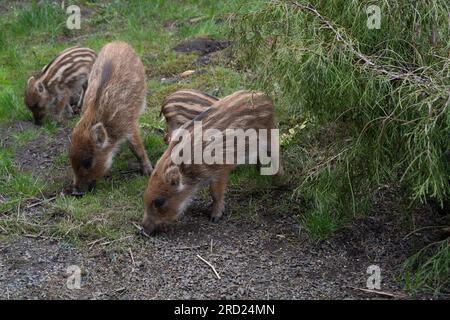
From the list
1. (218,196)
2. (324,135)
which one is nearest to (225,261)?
(218,196)

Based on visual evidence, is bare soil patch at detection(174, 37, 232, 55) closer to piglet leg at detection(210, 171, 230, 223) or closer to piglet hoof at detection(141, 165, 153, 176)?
piglet hoof at detection(141, 165, 153, 176)

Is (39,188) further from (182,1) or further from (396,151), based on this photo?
(182,1)

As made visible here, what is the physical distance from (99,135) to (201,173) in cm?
107

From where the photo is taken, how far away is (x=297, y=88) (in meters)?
5.30

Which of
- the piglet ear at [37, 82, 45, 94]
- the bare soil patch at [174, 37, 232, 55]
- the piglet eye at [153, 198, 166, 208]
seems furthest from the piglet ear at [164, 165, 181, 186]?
the bare soil patch at [174, 37, 232, 55]

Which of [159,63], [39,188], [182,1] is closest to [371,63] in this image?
[39,188]

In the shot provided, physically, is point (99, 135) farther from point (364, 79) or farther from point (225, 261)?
point (364, 79)

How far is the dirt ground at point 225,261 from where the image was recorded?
5223mm

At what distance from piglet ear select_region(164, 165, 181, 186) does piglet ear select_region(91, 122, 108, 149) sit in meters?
0.95

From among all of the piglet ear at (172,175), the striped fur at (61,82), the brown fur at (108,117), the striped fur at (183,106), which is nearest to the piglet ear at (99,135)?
the brown fur at (108,117)

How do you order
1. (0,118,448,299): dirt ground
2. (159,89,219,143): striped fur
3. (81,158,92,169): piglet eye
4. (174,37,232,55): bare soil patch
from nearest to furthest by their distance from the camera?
(0,118,448,299): dirt ground < (81,158,92,169): piglet eye < (159,89,219,143): striped fur < (174,37,232,55): bare soil patch

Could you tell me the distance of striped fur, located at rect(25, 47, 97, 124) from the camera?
8.12 meters

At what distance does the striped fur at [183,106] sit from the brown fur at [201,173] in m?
0.64

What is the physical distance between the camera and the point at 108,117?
271 inches
